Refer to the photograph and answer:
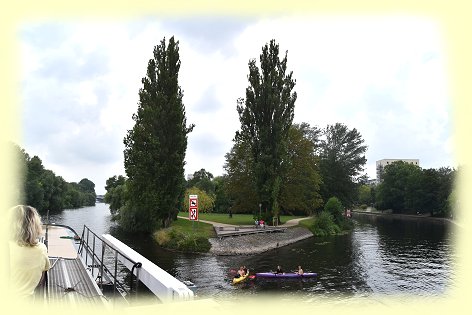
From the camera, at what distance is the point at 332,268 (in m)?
25.9

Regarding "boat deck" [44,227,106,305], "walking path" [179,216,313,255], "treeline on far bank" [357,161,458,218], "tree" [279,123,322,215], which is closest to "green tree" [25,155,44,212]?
"tree" [279,123,322,215]

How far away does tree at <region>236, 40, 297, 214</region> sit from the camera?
41500mm

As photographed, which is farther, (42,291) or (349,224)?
(349,224)

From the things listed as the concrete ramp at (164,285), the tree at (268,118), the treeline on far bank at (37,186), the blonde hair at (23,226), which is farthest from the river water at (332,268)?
the treeline on far bank at (37,186)

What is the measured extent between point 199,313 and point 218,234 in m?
31.2

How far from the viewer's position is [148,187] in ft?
125

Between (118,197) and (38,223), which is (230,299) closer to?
(38,223)

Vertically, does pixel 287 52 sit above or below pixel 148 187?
above

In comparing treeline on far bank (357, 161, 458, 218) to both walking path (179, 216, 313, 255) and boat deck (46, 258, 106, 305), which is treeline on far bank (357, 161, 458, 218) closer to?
walking path (179, 216, 313, 255)

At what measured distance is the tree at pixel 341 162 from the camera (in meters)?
66.8

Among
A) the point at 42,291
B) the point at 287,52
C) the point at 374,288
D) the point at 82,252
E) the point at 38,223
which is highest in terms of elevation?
the point at 287,52

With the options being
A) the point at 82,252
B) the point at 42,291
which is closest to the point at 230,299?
the point at 82,252

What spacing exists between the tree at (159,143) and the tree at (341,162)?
112 ft

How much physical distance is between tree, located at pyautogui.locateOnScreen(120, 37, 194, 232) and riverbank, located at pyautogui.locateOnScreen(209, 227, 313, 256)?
8.44 m
